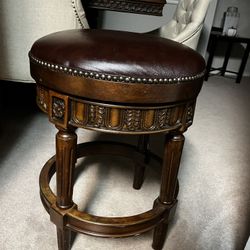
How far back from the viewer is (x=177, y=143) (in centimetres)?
64

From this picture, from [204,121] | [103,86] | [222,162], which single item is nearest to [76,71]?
[103,86]

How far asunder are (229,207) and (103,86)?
73 centimetres

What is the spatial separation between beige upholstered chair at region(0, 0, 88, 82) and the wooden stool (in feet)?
1.15

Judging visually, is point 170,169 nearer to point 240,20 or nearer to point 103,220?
point 103,220

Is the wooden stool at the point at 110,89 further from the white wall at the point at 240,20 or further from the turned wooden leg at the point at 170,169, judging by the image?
the white wall at the point at 240,20

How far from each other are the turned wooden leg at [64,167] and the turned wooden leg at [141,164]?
33cm

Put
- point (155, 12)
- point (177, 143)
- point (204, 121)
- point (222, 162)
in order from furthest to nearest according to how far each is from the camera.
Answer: point (204, 121), point (222, 162), point (155, 12), point (177, 143)

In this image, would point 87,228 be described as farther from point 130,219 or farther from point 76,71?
point 76,71

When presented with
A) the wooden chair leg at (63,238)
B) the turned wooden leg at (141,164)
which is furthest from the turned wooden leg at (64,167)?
the turned wooden leg at (141,164)

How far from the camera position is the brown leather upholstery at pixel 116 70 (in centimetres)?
50

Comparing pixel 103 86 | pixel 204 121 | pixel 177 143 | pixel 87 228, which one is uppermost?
pixel 103 86

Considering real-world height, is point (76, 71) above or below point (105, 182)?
above

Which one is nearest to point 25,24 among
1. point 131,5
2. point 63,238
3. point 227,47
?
point 131,5

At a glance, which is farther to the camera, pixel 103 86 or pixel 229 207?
pixel 229 207
